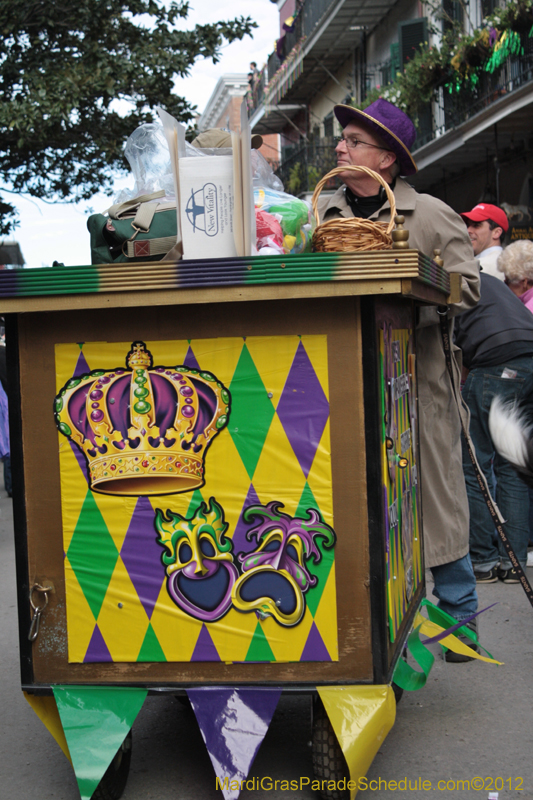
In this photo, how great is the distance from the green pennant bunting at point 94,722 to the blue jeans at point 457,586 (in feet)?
4.91

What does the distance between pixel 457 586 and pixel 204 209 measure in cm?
198

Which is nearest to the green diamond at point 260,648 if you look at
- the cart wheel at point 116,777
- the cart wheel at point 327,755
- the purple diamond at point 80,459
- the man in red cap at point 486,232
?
the cart wheel at point 327,755

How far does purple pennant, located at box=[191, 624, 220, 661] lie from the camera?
2.52 m

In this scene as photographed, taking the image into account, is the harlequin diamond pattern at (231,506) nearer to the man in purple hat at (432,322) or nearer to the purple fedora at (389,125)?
the man in purple hat at (432,322)

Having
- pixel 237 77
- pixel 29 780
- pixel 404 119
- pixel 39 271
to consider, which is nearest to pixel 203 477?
pixel 39 271

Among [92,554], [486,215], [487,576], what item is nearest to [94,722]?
[92,554]

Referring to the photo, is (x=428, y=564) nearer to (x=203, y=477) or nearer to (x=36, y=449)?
(x=203, y=477)

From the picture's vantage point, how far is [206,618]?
8.24 feet

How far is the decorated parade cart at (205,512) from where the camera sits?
246 cm

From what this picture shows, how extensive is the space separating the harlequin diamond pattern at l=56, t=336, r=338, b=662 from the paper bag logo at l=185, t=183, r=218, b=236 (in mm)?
326

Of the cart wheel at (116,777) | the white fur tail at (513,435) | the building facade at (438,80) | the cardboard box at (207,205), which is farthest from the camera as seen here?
the building facade at (438,80)

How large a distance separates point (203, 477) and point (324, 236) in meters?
0.79

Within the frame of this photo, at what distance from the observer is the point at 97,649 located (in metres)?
Answer: 2.57

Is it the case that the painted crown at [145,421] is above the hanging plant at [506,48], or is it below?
below
